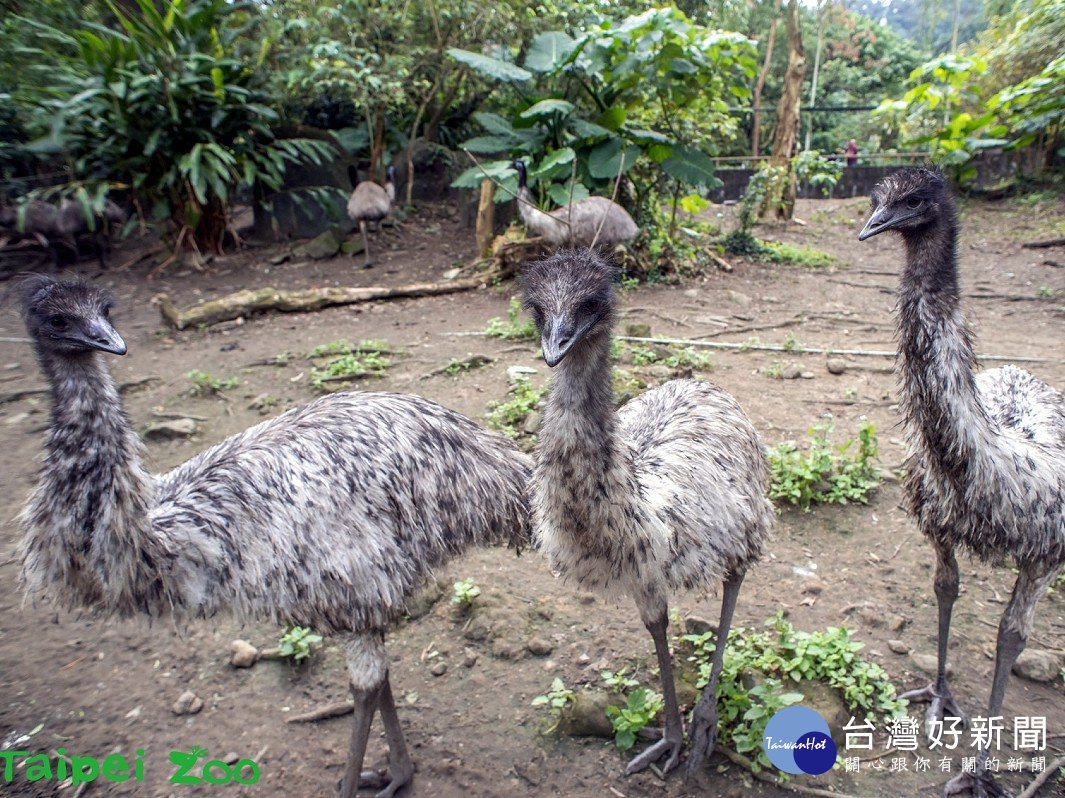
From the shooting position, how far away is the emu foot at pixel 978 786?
7.96ft

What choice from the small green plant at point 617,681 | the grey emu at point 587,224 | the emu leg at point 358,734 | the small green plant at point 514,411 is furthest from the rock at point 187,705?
the grey emu at point 587,224

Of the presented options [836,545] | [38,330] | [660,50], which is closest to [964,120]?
[660,50]

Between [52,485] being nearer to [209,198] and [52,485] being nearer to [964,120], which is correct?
[209,198]

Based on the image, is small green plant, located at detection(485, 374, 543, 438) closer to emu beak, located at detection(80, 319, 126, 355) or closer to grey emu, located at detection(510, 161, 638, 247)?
emu beak, located at detection(80, 319, 126, 355)

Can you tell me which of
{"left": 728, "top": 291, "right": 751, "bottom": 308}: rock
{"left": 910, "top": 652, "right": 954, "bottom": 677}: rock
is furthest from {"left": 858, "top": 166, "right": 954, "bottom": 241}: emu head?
{"left": 728, "top": 291, "right": 751, "bottom": 308}: rock

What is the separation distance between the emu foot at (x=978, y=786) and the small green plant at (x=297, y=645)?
2383 mm

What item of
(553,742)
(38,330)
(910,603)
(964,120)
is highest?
(964,120)

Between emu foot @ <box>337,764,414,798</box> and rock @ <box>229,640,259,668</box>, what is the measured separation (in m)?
0.75

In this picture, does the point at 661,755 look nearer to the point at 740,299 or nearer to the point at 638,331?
the point at 638,331

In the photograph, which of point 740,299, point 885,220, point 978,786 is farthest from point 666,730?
point 740,299

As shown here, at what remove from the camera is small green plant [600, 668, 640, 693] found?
9.40 feet

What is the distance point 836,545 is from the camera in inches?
145

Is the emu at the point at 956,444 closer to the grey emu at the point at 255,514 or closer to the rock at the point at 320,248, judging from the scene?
the grey emu at the point at 255,514

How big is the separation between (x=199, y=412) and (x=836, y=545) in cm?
427
